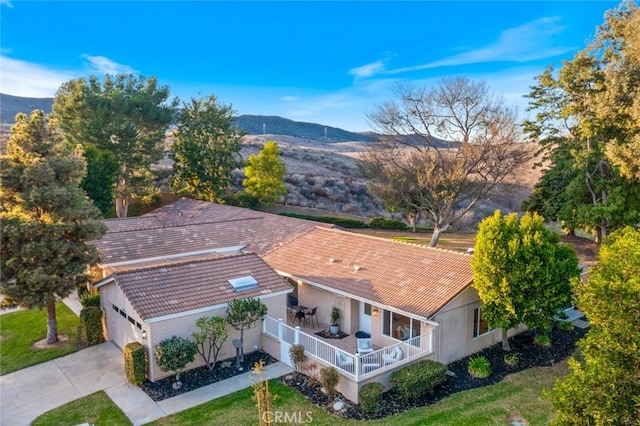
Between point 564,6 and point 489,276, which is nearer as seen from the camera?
point 489,276

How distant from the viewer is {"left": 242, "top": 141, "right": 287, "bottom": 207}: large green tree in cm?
4203

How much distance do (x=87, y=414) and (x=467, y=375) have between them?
11897 millimetres

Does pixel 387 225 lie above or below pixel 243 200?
below

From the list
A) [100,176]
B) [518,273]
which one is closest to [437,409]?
[518,273]

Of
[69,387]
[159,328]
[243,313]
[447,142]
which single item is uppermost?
[447,142]

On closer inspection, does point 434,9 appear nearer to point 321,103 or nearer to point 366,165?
point 366,165

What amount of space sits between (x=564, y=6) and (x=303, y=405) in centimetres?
2283

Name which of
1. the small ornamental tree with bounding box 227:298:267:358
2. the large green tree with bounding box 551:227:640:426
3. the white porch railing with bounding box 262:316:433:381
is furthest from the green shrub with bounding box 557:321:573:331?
the small ornamental tree with bounding box 227:298:267:358

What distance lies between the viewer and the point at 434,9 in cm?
2466

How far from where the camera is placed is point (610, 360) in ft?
26.3

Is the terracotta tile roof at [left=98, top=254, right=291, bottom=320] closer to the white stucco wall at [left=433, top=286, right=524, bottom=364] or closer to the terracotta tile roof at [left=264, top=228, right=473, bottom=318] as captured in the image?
the terracotta tile roof at [left=264, top=228, right=473, bottom=318]

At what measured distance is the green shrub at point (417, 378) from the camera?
41.9 feet

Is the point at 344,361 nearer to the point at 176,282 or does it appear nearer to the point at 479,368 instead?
the point at 479,368

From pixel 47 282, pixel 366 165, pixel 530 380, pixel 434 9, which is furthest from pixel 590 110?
pixel 47 282
